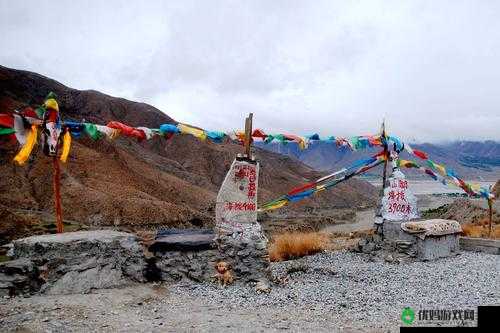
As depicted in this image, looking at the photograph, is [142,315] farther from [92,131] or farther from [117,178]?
[117,178]

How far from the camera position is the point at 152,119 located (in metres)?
82.9

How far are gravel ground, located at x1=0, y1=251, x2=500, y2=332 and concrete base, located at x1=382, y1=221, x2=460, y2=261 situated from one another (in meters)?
0.66

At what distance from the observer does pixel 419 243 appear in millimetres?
11328

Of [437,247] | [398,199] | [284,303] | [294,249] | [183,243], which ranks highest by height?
[398,199]

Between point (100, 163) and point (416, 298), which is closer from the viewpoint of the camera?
point (416, 298)

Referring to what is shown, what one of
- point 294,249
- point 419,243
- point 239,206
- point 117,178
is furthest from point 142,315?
point 117,178

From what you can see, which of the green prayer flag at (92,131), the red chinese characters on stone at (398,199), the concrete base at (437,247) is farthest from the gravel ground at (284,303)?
the green prayer flag at (92,131)

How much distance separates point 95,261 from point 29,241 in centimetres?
117

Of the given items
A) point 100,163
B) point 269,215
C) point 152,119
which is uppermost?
point 152,119

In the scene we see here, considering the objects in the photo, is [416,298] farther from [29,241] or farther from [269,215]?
[269,215]

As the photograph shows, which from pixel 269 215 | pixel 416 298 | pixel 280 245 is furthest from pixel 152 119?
pixel 416 298

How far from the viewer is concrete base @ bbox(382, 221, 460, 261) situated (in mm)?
11312

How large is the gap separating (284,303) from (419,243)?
4.89m

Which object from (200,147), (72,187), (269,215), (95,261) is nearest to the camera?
(95,261)
